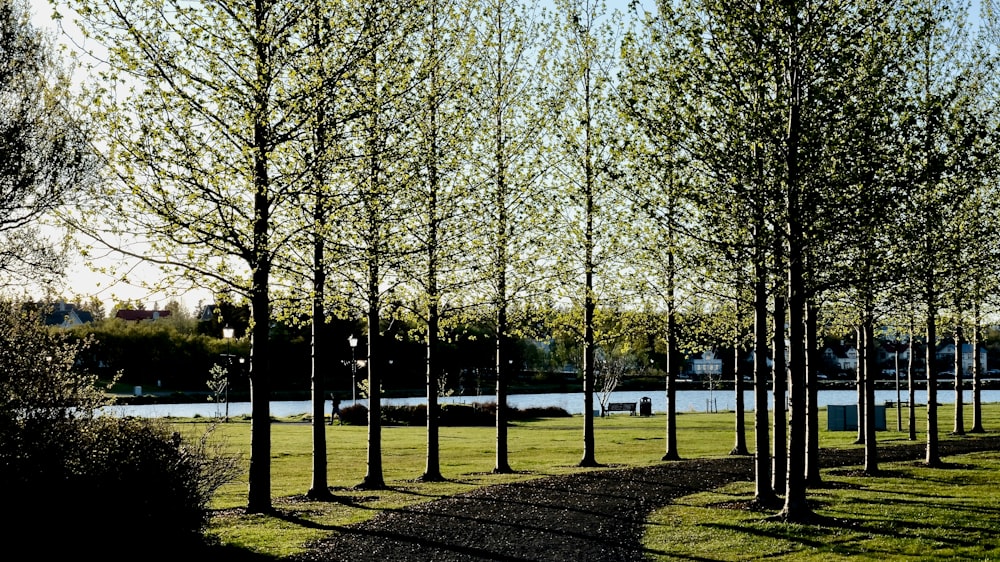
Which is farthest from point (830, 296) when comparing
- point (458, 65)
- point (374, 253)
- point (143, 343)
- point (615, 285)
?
point (143, 343)

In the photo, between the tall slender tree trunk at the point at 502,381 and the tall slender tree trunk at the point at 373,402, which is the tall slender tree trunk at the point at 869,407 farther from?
the tall slender tree trunk at the point at 373,402

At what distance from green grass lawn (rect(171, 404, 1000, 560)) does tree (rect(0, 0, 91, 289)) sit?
9.40m

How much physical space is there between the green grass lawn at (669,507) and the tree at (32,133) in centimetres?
940

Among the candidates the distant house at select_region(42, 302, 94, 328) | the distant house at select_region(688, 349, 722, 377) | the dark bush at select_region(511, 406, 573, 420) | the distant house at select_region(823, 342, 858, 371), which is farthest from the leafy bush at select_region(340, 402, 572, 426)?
the distant house at select_region(688, 349, 722, 377)

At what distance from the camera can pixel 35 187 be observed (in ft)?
80.5

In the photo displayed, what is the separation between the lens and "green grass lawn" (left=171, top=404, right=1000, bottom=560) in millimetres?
11156

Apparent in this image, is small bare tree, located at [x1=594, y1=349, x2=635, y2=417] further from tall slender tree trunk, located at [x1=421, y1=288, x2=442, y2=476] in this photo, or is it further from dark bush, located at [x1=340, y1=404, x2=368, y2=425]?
tall slender tree trunk, located at [x1=421, y1=288, x2=442, y2=476]

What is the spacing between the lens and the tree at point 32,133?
78.6ft

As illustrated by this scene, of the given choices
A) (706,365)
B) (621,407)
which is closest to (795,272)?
(621,407)

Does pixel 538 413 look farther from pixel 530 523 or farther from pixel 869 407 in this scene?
pixel 530 523

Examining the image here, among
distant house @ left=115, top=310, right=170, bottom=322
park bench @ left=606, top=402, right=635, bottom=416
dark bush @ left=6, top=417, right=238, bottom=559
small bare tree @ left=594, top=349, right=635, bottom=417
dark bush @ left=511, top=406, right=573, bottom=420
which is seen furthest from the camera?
distant house @ left=115, top=310, right=170, bottom=322

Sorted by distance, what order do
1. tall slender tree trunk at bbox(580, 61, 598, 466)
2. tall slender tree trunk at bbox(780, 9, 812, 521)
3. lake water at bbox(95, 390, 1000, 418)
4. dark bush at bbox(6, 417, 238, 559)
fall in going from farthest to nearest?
lake water at bbox(95, 390, 1000, 418) < tall slender tree trunk at bbox(580, 61, 598, 466) < tall slender tree trunk at bbox(780, 9, 812, 521) < dark bush at bbox(6, 417, 238, 559)

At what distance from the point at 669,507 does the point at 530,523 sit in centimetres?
298

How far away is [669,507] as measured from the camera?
14.7 meters
